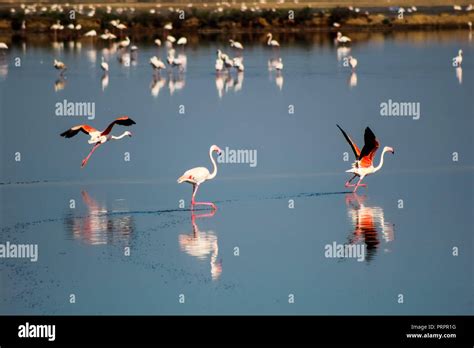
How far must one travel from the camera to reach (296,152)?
23.9 m

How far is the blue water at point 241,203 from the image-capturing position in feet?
49.2

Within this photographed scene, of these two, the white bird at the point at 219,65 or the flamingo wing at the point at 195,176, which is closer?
the flamingo wing at the point at 195,176

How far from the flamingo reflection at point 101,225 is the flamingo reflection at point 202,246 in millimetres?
757

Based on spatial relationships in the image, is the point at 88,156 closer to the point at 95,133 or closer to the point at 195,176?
the point at 95,133

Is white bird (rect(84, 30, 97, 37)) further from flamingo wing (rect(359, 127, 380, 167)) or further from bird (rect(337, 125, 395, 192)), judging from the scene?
flamingo wing (rect(359, 127, 380, 167))

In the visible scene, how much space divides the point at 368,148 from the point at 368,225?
282cm

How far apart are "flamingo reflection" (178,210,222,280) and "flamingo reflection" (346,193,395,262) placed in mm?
1714

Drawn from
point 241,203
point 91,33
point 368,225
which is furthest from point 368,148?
point 91,33

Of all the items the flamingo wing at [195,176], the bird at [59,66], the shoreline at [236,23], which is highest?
the shoreline at [236,23]

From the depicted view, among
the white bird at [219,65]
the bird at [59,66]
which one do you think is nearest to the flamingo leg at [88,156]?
the white bird at [219,65]

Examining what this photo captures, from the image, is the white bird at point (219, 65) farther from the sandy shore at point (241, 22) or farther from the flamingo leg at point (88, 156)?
the sandy shore at point (241, 22)
